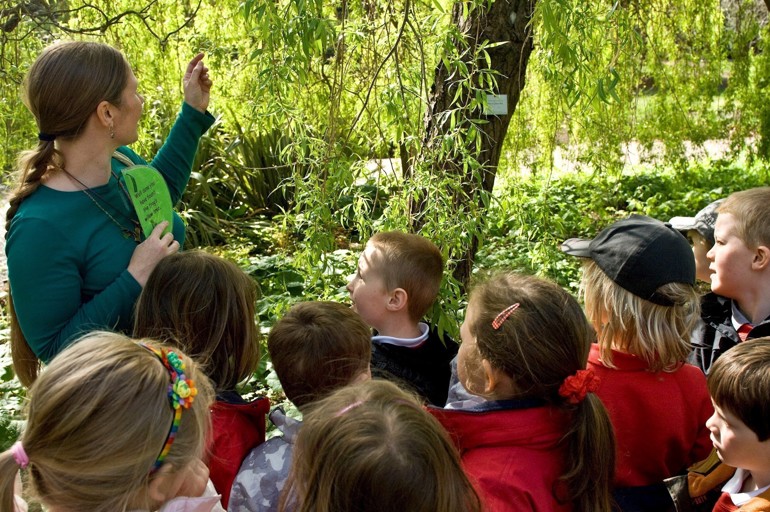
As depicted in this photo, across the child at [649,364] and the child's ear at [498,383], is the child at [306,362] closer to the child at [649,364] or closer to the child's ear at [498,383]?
the child's ear at [498,383]

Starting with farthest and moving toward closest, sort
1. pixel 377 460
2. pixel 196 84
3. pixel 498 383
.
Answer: pixel 196 84
pixel 498 383
pixel 377 460

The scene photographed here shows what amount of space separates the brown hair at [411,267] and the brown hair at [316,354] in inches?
17.2

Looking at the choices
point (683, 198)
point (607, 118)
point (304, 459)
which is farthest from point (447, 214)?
point (683, 198)

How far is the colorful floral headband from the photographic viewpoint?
138 cm

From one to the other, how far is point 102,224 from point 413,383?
931mm

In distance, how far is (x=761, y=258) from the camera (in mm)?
2121

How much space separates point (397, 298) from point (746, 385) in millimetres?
972

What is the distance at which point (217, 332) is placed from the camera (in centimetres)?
182

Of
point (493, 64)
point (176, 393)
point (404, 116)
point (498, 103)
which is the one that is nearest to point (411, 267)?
point (404, 116)

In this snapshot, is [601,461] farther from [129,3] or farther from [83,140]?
[129,3]

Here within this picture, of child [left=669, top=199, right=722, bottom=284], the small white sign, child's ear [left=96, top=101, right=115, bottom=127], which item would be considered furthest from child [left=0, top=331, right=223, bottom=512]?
the small white sign

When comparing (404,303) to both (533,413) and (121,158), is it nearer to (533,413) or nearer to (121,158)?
(533,413)

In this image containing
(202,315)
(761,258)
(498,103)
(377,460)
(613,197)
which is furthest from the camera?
(613,197)

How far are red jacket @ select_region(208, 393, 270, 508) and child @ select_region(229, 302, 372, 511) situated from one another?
0.13ft
